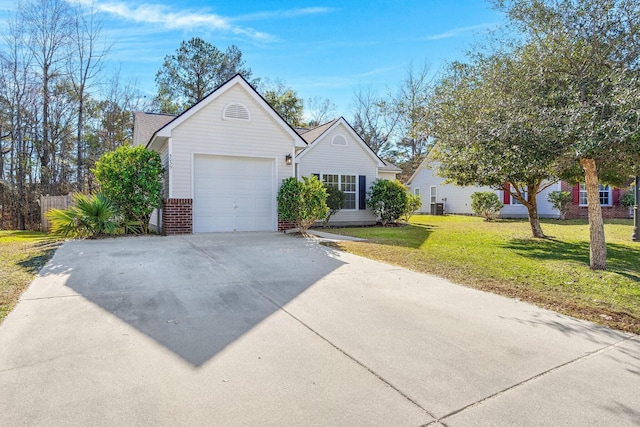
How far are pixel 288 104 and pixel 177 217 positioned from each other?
67.2ft

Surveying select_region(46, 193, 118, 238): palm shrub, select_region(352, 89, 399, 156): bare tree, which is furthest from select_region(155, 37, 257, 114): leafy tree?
select_region(46, 193, 118, 238): palm shrub

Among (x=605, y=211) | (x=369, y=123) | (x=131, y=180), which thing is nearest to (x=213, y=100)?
(x=131, y=180)

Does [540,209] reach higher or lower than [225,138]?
lower

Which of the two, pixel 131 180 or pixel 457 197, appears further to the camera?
pixel 457 197

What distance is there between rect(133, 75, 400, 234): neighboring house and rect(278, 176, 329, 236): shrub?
0.73m

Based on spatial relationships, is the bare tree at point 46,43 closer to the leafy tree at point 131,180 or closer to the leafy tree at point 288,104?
the leafy tree at point 131,180

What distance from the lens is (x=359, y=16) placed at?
1356 cm

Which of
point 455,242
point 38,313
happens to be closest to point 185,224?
point 38,313

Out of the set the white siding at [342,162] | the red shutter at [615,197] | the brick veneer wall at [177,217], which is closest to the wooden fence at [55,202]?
the brick veneer wall at [177,217]

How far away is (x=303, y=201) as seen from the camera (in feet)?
35.3

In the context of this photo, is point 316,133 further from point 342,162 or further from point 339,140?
point 342,162

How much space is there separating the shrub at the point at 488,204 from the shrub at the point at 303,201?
12273mm

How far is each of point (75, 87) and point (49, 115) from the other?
207 centimetres

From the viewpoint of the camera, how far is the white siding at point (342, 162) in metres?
16.1
